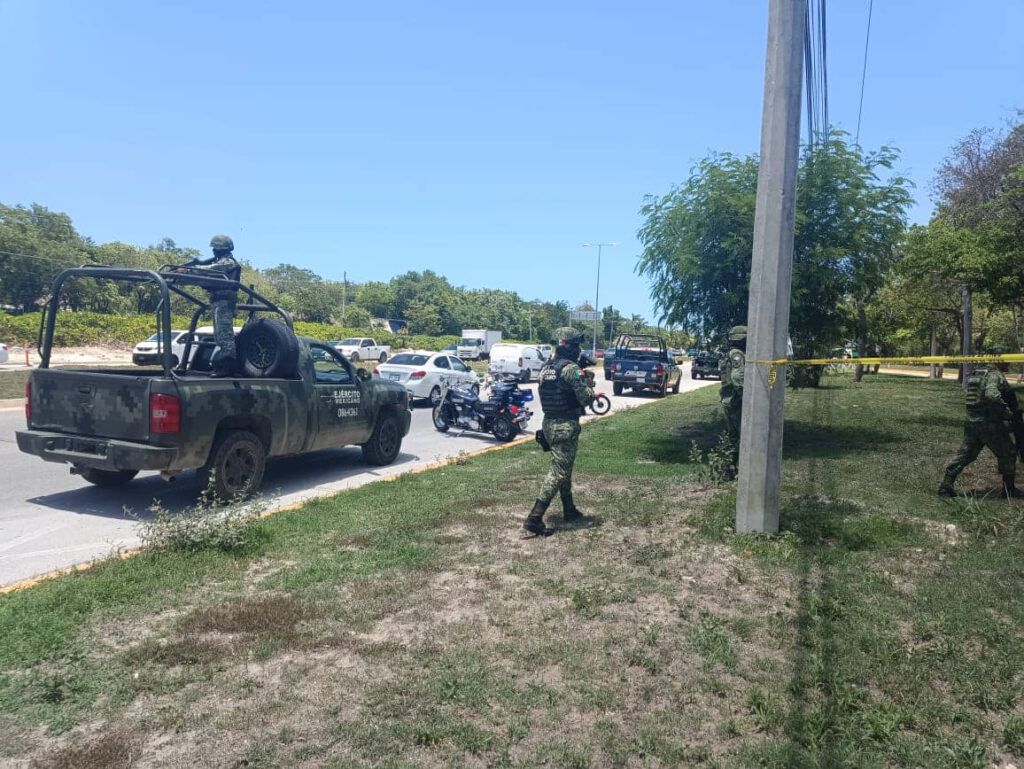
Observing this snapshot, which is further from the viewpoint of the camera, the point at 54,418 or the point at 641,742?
the point at 54,418

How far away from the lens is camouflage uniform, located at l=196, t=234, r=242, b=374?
8.30m

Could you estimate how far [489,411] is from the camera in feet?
44.9

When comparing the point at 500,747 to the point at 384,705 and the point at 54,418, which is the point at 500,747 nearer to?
the point at 384,705

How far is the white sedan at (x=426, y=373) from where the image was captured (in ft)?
61.5

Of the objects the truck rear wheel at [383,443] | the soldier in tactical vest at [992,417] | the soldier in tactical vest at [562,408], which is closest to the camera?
the soldier in tactical vest at [562,408]

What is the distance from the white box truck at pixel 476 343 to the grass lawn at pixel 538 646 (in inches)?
1749

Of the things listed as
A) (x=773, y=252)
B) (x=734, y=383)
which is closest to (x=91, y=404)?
(x=773, y=252)

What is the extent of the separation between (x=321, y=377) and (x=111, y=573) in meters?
4.17

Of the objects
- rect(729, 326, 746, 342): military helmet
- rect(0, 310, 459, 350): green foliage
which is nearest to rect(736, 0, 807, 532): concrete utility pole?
rect(729, 326, 746, 342): military helmet

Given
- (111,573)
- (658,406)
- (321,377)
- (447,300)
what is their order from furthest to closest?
(447,300) → (658,406) → (321,377) → (111,573)

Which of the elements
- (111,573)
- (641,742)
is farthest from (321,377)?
(641,742)

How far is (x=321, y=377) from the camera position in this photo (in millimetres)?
8922

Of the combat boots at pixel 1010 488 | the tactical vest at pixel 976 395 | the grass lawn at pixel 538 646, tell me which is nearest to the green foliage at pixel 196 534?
the grass lawn at pixel 538 646

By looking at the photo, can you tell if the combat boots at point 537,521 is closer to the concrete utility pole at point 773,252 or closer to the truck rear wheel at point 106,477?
the concrete utility pole at point 773,252
